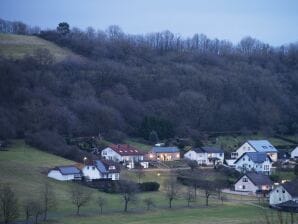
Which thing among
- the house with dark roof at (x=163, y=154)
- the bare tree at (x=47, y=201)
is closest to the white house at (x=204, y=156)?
the house with dark roof at (x=163, y=154)

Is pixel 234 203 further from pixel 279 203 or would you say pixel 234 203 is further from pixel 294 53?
pixel 294 53

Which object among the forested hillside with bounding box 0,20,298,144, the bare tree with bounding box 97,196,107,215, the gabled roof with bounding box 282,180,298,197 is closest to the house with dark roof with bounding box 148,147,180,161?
the forested hillside with bounding box 0,20,298,144

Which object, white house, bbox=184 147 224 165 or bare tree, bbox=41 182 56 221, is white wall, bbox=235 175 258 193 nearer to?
white house, bbox=184 147 224 165

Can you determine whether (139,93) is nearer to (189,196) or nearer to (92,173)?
(92,173)

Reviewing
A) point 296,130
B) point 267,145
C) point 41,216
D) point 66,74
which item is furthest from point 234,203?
point 66,74

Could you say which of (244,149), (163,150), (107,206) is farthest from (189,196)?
(244,149)

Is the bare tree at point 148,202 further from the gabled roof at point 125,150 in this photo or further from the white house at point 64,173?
the gabled roof at point 125,150
